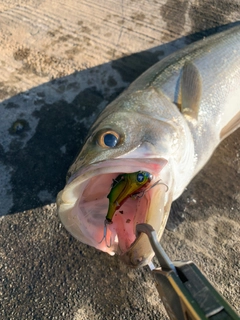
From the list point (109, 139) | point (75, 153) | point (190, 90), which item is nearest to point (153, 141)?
point (109, 139)

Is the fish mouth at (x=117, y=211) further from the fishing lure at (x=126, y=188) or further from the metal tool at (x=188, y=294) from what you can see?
the metal tool at (x=188, y=294)

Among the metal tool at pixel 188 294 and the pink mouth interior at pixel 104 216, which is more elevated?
the metal tool at pixel 188 294

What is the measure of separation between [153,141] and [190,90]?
0.79m

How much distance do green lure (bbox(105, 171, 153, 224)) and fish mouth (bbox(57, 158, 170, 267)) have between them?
0.05m

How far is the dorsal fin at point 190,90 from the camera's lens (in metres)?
2.78

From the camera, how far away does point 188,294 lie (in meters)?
1.49

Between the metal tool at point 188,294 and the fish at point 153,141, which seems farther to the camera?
the fish at point 153,141

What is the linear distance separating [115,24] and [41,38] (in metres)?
0.93

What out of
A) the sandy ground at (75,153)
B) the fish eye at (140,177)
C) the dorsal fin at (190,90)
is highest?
the dorsal fin at (190,90)

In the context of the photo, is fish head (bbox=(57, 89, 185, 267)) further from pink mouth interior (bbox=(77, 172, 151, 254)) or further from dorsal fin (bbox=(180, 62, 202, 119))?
dorsal fin (bbox=(180, 62, 202, 119))

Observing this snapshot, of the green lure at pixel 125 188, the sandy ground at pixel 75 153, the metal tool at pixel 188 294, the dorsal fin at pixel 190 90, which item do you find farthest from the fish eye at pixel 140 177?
the sandy ground at pixel 75 153

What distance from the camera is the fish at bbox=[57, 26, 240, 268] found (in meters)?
2.17

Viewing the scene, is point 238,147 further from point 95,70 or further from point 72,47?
point 72,47

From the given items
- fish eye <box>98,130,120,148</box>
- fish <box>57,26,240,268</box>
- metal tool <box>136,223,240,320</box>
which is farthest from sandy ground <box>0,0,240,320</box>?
metal tool <box>136,223,240,320</box>
